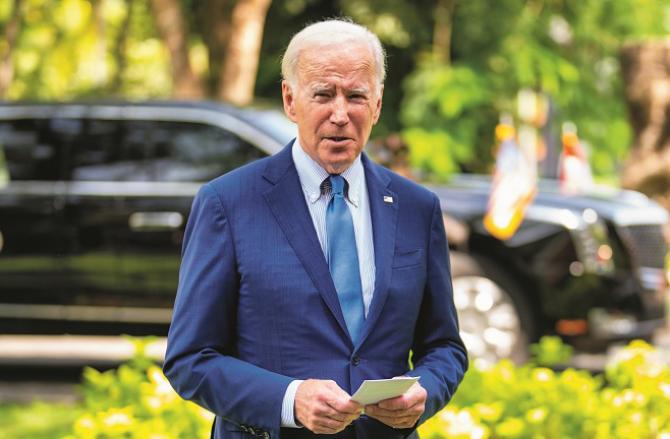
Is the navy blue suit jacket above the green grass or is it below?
above

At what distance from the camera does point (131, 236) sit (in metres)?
8.05

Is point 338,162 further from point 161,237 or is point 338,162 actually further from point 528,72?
point 528,72

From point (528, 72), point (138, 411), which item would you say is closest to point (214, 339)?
point (138, 411)

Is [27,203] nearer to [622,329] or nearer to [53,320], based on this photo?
[53,320]

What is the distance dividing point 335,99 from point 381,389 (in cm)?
66

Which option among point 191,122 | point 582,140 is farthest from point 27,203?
point 582,140

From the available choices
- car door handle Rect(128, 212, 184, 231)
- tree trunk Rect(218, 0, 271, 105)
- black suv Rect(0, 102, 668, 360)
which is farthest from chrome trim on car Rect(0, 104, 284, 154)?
tree trunk Rect(218, 0, 271, 105)

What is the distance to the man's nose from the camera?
2.65m

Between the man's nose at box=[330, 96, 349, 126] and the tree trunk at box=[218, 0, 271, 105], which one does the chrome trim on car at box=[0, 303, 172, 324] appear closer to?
the tree trunk at box=[218, 0, 271, 105]

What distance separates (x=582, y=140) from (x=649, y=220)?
677 centimetres

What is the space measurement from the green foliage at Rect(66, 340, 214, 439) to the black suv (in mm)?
3210

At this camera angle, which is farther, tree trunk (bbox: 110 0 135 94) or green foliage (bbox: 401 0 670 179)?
tree trunk (bbox: 110 0 135 94)

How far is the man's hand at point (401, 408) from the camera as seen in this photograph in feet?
8.11

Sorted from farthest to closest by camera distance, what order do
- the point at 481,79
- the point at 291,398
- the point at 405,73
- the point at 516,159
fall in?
the point at 405,73, the point at 481,79, the point at 516,159, the point at 291,398
